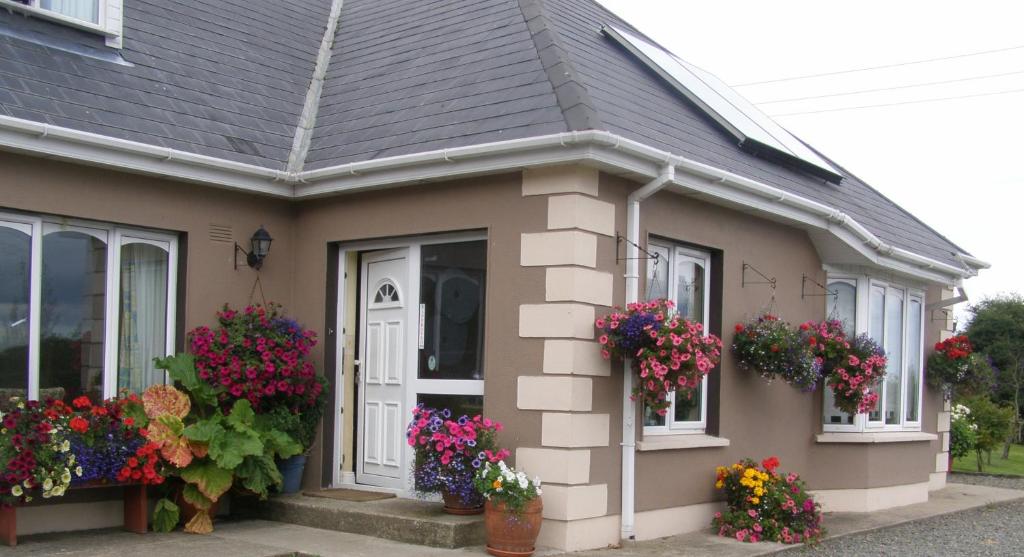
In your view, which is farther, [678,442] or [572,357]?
[678,442]

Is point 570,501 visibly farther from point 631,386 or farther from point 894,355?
point 894,355

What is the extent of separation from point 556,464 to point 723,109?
4.82 metres

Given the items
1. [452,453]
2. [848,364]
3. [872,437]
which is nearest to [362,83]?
[452,453]

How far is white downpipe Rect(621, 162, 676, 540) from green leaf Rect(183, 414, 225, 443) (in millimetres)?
3111

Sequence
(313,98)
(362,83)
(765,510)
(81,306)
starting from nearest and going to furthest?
(81,306) → (765,510) → (362,83) → (313,98)

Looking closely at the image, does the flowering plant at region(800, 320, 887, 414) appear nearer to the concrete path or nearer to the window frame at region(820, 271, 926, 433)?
the window frame at region(820, 271, 926, 433)

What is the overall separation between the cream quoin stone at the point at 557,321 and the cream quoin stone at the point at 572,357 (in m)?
0.06

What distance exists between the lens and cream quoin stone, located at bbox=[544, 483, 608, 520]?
25.2 ft

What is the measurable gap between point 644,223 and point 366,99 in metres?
3.15

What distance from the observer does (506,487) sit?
24.2 feet

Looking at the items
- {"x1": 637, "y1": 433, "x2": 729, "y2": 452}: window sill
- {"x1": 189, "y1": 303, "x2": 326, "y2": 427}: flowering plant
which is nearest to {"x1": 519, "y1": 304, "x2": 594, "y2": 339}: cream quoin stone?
{"x1": 637, "y1": 433, "x2": 729, "y2": 452}: window sill

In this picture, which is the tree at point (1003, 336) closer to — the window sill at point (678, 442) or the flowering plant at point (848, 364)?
the flowering plant at point (848, 364)

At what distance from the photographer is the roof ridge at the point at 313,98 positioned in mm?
9680

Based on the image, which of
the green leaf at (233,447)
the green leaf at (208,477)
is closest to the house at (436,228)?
the green leaf at (208,477)
